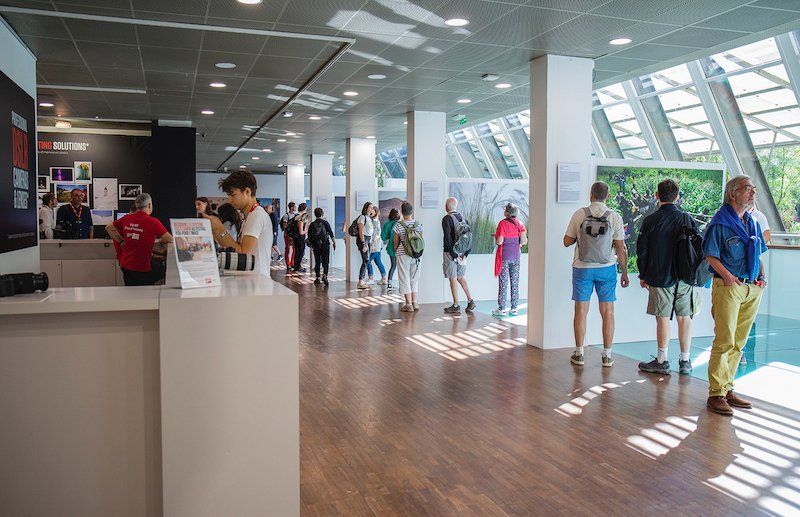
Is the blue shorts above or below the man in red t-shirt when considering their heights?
below

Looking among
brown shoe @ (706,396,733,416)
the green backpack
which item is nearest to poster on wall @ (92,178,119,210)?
the green backpack

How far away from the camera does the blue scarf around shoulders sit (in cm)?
502

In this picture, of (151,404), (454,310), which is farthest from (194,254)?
(454,310)

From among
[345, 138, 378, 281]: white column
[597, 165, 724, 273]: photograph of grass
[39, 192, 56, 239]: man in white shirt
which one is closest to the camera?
[597, 165, 724, 273]: photograph of grass

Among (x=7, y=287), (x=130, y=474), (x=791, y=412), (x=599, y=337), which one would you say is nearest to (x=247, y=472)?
(x=130, y=474)

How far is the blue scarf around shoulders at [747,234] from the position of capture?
16.5 feet

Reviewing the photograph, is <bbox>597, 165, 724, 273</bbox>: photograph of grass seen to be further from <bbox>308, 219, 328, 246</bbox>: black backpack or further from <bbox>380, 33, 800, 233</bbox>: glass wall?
<bbox>308, 219, 328, 246</bbox>: black backpack

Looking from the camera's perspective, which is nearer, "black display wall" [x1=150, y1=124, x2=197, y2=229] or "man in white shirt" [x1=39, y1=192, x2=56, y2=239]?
"man in white shirt" [x1=39, y1=192, x2=56, y2=239]

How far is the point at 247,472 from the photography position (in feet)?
9.51

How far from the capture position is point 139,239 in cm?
712

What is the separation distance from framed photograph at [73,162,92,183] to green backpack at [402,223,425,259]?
18.5 ft

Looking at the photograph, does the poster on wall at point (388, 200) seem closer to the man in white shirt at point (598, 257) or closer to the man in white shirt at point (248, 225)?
the man in white shirt at point (598, 257)

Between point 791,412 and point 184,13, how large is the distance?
5.83 m

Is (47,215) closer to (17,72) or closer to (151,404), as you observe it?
(17,72)
